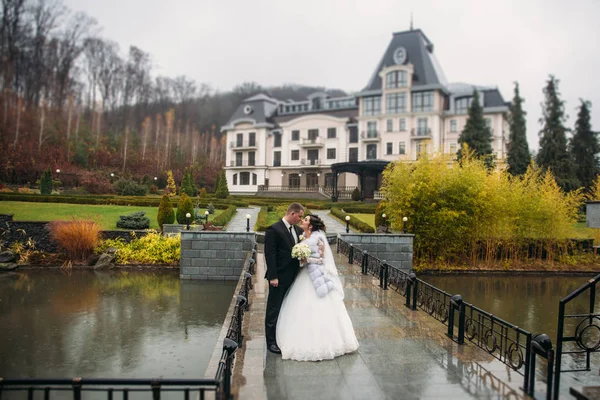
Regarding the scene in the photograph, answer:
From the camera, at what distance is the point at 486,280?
17.6 meters

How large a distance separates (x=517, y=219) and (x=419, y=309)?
12.9 metres

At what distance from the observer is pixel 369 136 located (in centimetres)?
4431

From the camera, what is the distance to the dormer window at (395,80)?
42.8 m

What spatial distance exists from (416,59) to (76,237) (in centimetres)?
3634

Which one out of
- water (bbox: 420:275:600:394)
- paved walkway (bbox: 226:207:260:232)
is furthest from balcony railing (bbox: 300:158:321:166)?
water (bbox: 420:275:600:394)

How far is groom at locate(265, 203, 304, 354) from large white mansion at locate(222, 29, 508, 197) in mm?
30201

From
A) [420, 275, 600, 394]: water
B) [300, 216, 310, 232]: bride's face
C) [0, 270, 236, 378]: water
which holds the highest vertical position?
[300, 216, 310, 232]: bride's face

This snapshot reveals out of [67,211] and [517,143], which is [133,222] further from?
[517,143]

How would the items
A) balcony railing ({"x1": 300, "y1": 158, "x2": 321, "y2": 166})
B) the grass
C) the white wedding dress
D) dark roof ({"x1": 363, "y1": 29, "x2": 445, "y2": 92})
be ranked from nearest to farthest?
the white wedding dress, the grass, dark roof ({"x1": 363, "y1": 29, "x2": 445, "y2": 92}), balcony railing ({"x1": 300, "y1": 158, "x2": 321, "y2": 166})

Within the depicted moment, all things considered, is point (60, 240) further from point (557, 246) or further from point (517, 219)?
point (557, 246)

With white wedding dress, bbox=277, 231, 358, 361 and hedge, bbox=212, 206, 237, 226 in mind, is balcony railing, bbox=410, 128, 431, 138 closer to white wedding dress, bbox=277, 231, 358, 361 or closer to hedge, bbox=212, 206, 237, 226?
hedge, bbox=212, 206, 237, 226

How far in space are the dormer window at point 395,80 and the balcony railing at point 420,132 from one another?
4521 mm

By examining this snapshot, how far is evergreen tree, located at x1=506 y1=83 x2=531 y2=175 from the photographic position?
36875mm

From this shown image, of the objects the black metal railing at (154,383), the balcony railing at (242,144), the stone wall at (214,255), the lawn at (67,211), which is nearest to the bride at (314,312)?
the black metal railing at (154,383)
